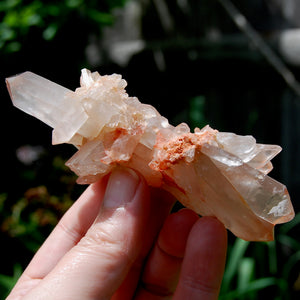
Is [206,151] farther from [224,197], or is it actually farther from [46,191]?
[46,191]

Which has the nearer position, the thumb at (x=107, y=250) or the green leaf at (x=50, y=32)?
the thumb at (x=107, y=250)

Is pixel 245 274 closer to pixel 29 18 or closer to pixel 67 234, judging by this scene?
pixel 67 234

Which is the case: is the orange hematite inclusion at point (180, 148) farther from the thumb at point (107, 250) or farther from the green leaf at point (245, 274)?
the green leaf at point (245, 274)

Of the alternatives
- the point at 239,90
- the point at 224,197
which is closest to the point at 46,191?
the point at 239,90

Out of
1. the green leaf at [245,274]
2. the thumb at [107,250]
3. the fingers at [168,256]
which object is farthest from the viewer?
the green leaf at [245,274]

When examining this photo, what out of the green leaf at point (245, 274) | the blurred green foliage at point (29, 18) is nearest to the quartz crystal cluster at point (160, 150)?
the green leaf at point (245, 274)

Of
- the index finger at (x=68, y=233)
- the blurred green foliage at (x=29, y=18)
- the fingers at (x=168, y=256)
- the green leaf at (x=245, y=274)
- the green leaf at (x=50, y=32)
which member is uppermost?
the blurred green foliage at (x=29, y=18)

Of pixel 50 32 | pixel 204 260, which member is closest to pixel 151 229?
pixel 204 260
